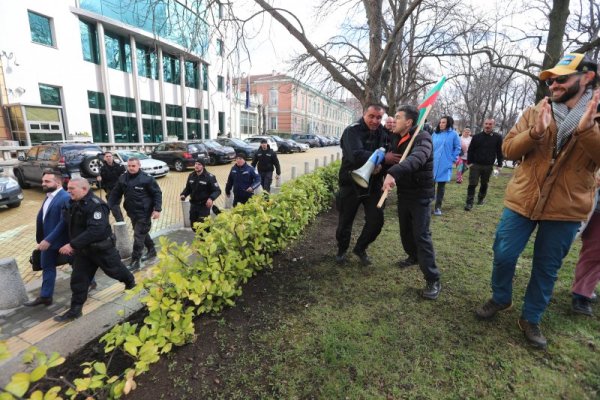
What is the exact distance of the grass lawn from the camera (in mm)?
2193

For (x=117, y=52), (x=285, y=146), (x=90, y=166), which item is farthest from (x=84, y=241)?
(x=285, y=146)

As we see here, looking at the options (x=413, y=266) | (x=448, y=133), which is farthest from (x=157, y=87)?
(x=413, y=266)

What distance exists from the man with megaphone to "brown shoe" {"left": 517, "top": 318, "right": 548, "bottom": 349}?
1.79 m

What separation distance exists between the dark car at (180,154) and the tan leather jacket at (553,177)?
51.4 feet

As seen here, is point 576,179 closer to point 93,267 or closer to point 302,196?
point 302,196

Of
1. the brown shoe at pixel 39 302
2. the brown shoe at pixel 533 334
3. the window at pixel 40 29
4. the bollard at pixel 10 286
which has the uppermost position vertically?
the window at pixel 40 29

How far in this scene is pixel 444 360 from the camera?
2449 millimetres

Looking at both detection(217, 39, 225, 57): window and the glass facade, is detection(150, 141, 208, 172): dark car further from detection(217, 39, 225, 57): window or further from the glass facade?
the glass facade

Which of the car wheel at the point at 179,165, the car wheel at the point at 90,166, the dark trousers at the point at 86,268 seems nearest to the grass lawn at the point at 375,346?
the dark trousers at the point at 86,268

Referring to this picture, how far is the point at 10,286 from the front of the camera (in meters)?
3.69

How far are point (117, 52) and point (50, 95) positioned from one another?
683 cm

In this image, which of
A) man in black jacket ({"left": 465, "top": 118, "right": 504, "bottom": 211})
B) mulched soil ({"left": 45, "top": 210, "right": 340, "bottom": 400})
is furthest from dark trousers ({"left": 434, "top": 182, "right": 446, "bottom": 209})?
mulched soil ({"left": 45, "top": 210, "right": 340, "bottom": 400})

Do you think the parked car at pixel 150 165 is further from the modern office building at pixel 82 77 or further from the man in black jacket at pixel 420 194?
the man in black jacket at pixel 420 194

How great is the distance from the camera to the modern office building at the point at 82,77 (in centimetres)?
1552
